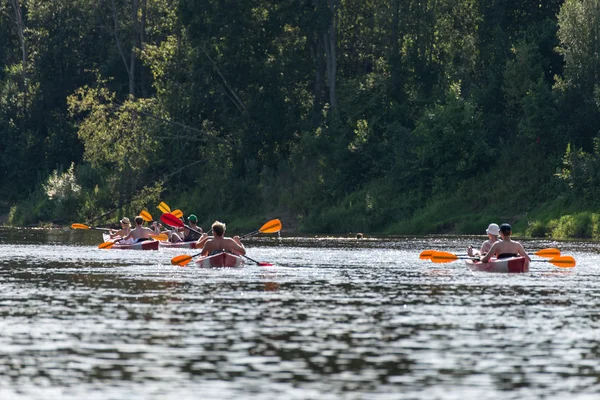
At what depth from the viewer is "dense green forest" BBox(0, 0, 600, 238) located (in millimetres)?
60656

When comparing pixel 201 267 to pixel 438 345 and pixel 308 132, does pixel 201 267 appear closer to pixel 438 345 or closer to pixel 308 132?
pixel 438 345

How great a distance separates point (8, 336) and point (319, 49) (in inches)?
2316

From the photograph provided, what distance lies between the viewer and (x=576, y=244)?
47906 mm

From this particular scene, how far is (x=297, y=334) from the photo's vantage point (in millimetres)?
19047

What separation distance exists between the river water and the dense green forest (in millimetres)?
28133

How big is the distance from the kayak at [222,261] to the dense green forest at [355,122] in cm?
2428

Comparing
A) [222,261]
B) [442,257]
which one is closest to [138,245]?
[222,261]

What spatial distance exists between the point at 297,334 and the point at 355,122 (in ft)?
170

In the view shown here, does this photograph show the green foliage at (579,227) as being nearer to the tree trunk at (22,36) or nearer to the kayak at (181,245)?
the kayak at (181,245)

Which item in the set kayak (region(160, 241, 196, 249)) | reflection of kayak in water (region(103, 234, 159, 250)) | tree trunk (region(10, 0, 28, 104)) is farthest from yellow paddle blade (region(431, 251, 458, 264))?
tree trunk (region(10, 0, 28, 104))

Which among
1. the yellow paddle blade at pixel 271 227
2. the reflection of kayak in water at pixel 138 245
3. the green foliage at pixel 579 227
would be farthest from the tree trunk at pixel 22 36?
the yellow paddle blade at pixel 271 227

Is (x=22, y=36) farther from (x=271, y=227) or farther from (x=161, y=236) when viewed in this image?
(x=271, y=227)

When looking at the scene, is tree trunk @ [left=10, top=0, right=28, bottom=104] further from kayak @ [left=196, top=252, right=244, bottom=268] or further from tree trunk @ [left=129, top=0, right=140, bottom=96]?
kayak @ [left=196, top=252, right=244, bottom=268]

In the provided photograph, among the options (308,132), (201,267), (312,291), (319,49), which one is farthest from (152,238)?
(319,49)
